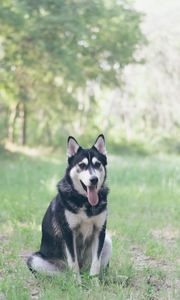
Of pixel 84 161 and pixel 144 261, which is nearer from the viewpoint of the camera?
pixel 84 161

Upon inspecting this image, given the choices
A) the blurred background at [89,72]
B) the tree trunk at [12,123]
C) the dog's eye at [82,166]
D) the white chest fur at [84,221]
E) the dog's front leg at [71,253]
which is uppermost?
the blurred background at [89,72]

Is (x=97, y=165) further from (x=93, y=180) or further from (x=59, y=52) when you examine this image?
(x=59, y=52)

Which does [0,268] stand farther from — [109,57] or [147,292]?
[109,57]

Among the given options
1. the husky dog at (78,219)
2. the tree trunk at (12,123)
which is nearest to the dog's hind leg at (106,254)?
the husky dog at (78,219)

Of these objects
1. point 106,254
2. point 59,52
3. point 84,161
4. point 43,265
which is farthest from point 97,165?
point 59,52

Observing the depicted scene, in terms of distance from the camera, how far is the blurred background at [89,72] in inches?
861

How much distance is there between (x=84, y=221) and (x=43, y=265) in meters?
0.69

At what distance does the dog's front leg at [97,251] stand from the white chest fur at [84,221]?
93 millimetres

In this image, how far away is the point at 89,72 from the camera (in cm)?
3086

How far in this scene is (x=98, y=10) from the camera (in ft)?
79.1

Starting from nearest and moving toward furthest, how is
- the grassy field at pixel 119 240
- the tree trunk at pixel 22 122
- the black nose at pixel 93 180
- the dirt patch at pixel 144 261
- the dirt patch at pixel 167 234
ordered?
1. the grassy field at pixel 119 240
2. the black nose at pixel 93 180
3. the dirt patch at pixel 144 261
4. the dirt patch at pixel 167 234
5. the tree trunk at pixel 22 122

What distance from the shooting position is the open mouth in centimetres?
581

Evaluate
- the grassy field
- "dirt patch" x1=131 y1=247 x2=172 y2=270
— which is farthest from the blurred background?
"dirt patch" x1=131 y1=247 x2=172 y2=270

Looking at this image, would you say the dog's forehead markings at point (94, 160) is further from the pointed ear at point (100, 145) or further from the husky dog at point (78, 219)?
the pointed ear at point (100, 145)
